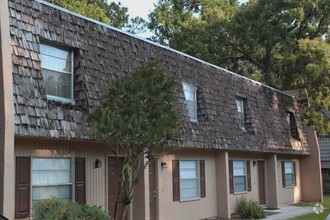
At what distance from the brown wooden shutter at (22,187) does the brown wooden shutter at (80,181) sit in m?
1.53

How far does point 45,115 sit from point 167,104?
268cm

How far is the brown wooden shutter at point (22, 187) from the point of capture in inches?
400

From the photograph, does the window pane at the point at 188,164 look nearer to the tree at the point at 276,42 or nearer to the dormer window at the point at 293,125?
the tree at the point at 276,42

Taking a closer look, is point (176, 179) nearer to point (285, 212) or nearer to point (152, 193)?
point (152, 193)

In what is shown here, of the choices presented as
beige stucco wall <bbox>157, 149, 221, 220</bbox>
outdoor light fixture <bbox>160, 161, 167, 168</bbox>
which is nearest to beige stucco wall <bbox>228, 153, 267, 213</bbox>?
beige stucco wall <bbox>157, 149, 221, 220</bbox>

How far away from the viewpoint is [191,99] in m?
16.8

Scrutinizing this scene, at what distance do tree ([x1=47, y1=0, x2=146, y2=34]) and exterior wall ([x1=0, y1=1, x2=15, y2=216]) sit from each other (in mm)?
16759

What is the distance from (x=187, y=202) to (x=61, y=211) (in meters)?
7.38

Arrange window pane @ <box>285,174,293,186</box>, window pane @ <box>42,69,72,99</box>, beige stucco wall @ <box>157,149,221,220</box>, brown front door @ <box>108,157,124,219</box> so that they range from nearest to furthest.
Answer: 1. window pane @ <box>42,69,72,99</box>
2. brown front door @ <box>108,157,124,219</box>
3. beige stucco wall @ <box>157,149,221,220</box>
4. window pane @ <box>285,174,293,186</box>

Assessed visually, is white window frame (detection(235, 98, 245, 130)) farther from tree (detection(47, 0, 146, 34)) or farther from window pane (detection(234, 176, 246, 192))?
tree (detection(47, 0, 146, 34))

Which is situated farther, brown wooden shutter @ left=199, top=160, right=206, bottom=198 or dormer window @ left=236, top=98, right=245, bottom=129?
dormer window @ left=236, top=98, right=245, bottom=129

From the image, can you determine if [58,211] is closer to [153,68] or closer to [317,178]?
[153,68]

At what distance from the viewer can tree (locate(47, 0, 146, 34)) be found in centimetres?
2733

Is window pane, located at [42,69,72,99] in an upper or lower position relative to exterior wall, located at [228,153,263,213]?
upper
